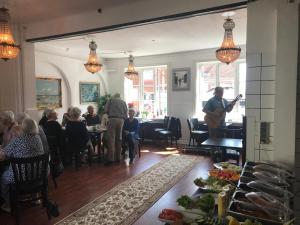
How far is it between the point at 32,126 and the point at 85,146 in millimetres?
2106

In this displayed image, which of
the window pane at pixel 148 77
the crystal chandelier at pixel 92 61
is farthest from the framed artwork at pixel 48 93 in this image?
the window pane at pixel 148 77

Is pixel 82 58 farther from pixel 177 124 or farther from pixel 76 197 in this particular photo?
pixel 76 197

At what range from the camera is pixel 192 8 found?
324cm

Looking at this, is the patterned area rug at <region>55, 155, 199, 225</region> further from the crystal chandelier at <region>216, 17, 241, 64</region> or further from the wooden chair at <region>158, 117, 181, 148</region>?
the wooden chair at <region>158, 117, 181, 148</region>

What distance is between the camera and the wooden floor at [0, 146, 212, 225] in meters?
2.98

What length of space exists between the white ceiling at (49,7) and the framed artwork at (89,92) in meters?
3.75

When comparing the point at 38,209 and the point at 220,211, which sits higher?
the point at 220,211

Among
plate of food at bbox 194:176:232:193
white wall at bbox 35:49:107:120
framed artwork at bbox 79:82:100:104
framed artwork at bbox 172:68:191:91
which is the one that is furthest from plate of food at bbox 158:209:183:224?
framed artwork at bbox 79:82:100:104

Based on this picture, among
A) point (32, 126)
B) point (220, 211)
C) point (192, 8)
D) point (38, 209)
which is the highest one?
point (192, 8)

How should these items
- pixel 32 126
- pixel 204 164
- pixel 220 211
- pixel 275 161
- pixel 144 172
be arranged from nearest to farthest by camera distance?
pixel 220 211 < pixel 275 161 < pixel 32 126 < pixel 144 172 < pixel 204 164

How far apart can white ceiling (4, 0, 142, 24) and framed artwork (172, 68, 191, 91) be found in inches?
168

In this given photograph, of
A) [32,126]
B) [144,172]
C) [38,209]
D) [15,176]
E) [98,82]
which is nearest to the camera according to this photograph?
[15,176]

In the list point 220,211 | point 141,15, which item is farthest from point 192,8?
point 220,211

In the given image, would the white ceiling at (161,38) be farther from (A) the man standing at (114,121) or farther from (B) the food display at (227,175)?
(B) the food display at (227,175)
